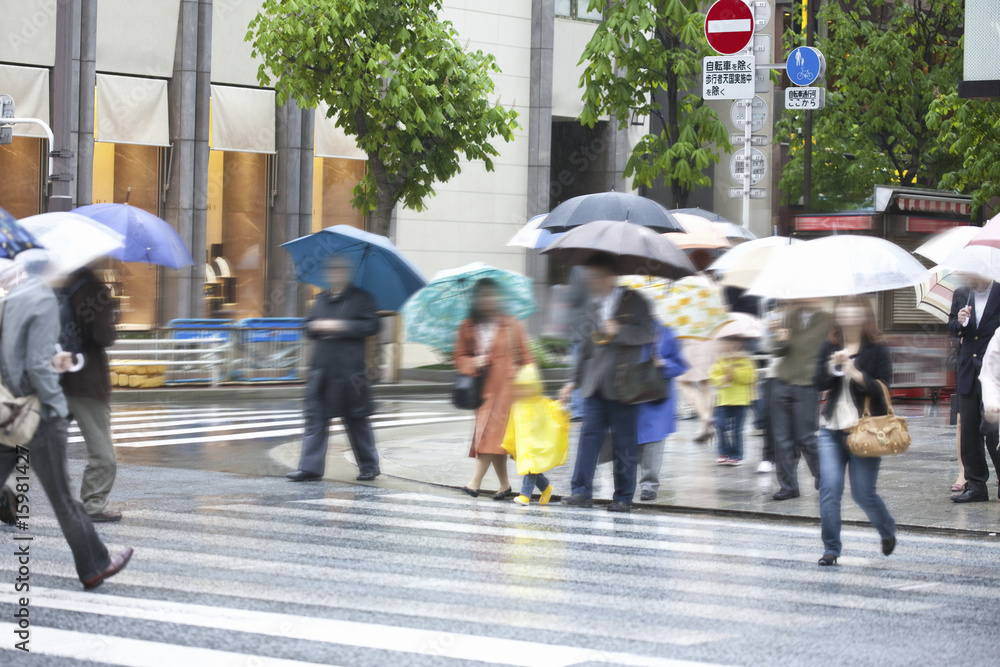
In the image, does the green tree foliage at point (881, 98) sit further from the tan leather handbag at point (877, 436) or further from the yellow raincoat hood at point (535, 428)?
the tan leather handbag at point (877, 436)

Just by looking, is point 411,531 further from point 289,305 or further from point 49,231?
point 289,305

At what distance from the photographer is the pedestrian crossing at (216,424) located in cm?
1537

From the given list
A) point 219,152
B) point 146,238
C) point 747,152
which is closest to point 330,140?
point 219,152

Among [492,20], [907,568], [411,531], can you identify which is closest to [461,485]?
[411,531]

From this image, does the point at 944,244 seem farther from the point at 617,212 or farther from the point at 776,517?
the point at 617,212

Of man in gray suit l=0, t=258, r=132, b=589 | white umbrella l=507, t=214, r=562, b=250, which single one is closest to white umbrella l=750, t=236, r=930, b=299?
man in gray suit l=0, t=258, r=132, b=589

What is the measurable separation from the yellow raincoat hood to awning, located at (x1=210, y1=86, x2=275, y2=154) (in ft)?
59.0

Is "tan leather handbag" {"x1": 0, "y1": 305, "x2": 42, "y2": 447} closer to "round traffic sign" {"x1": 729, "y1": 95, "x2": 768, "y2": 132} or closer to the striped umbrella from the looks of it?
the striped umbrella

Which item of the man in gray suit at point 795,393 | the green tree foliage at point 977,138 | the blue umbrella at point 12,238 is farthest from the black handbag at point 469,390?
the green tree foliage at point 977,138

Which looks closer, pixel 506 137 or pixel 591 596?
pixel 591 596

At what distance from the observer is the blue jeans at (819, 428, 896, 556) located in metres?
8.06

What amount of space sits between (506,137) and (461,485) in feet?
45.0

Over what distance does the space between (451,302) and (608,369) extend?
2341mm

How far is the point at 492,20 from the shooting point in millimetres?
31312
